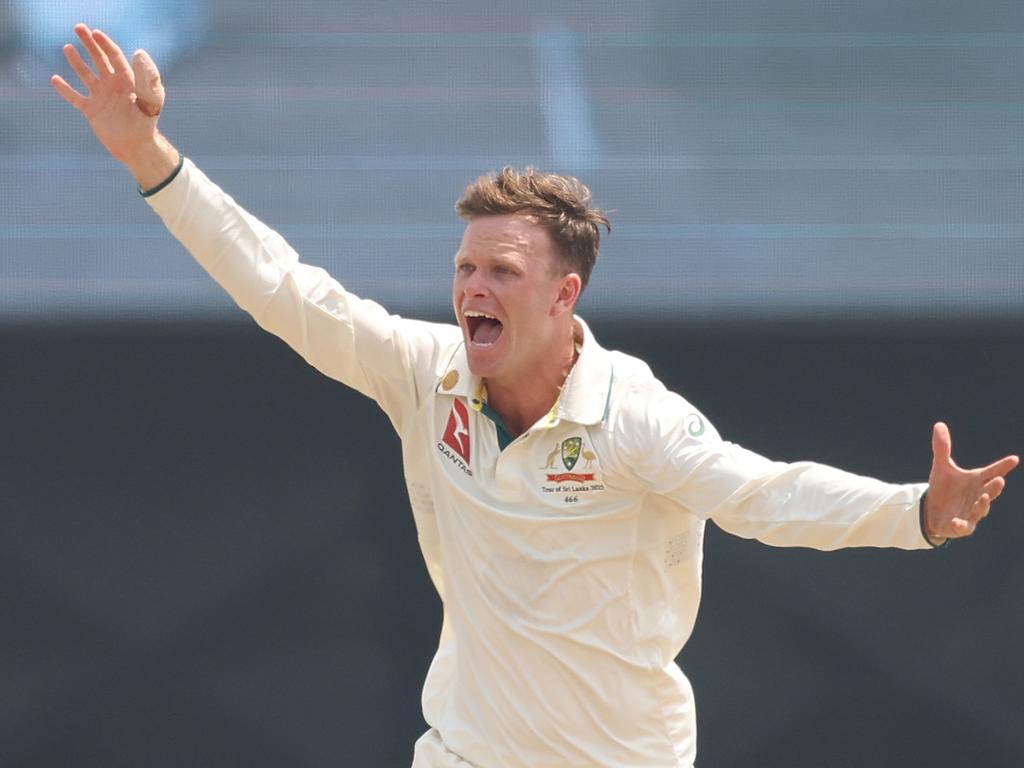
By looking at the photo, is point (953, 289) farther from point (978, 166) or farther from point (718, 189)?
point (718, 189)

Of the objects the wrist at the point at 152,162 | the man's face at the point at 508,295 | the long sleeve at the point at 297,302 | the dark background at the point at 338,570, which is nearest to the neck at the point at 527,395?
the man's face at the point at 508,295

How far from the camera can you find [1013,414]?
187 inches

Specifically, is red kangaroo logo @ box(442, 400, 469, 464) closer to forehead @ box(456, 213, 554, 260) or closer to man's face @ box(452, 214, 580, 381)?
Answer: man's face @ box(452, 214, 580, 381)

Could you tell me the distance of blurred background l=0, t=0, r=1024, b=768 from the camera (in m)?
4.67

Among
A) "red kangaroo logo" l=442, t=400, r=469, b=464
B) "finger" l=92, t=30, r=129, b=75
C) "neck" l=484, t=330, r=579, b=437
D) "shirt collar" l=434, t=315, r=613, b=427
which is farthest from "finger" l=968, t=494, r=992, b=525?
"finger" l=92, t=30, r=129, b=75

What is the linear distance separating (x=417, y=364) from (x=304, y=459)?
4.35 feet

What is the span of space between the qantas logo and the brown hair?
14.0 inches

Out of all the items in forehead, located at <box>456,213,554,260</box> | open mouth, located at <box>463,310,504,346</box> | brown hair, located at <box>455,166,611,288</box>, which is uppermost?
brown hair, located at <box>455,166,611,288</box>

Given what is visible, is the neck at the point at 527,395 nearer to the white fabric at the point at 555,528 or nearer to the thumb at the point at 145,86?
the white fabric at the point at 555,528

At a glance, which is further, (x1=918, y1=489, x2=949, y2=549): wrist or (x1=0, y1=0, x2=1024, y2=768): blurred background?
(x1=0, y1=0, x2=1024, y2=768): blurred background

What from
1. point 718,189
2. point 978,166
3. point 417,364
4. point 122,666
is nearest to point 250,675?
point 122,666

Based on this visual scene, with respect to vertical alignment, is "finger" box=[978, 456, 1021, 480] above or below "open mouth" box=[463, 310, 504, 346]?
below

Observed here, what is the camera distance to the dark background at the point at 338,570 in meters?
4.66

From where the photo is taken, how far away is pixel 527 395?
336 cm
